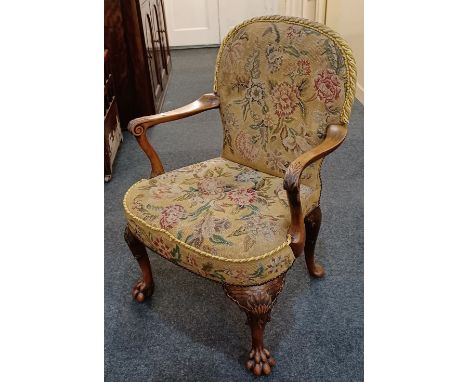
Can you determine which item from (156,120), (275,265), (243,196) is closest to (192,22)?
(156,120)

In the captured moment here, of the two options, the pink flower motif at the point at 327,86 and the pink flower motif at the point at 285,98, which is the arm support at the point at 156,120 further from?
the pink flower motif at the point at 327,86

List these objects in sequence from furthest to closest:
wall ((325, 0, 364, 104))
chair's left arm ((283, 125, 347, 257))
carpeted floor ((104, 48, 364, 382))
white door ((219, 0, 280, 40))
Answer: white door ((219, 0, 280, 40)), wall ((325, 0, 364, 104)), carpeted floor ((104, 48, 364, 382)), chair's left arm ((283, 125, 347, 257))

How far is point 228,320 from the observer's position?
1.56m

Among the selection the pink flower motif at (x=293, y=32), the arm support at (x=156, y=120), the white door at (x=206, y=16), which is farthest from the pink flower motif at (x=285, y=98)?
the white door at (x=206, y=16)

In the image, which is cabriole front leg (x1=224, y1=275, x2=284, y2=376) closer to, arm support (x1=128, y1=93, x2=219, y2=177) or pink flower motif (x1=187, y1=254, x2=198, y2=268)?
pink flower motif (x1=187, y1=254, x2=198, y2=268)

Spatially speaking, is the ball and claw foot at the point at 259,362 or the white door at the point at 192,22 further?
the white door at the point at 192,22

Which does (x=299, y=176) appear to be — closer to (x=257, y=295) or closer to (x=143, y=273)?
(x=257, y=295)

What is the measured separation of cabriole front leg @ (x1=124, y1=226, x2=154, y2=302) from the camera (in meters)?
1.53

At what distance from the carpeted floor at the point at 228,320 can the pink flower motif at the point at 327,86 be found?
29.1 inches

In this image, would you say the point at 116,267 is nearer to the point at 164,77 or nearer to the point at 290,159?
the point at 290,159

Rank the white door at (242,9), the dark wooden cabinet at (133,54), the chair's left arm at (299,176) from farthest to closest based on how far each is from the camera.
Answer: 1. the white door at (242,9)
2. the dark wooden cabinet at (133,54)
3. the chair's left arm at (299,176)

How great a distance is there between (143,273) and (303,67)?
92 cm

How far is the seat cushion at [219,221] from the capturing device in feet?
3.90

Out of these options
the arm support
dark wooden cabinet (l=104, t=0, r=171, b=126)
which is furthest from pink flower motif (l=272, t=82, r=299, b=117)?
dark wooden cabinet (l=104, t=0, r=171, b=126)
